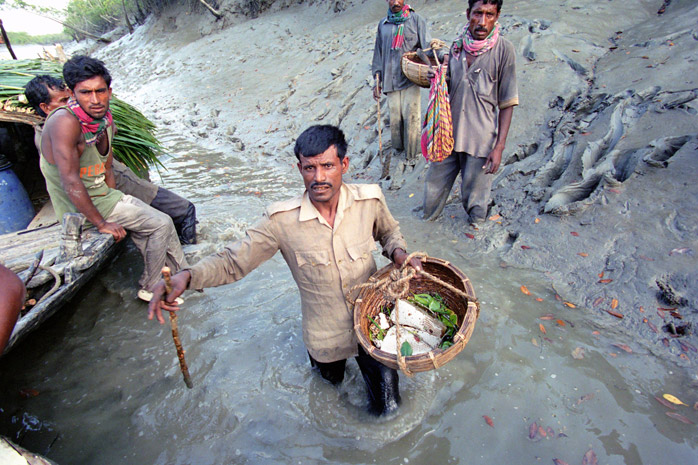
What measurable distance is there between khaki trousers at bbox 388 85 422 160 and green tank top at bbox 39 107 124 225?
3.27 m

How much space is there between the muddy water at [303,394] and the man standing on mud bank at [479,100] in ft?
2.76

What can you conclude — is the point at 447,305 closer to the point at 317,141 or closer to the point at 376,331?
the point at 376,331

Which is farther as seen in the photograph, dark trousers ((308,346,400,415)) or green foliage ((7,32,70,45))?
green foliage ((7,32,70,45))

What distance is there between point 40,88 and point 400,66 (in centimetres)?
355

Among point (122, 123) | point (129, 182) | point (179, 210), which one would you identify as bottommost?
point (179, 210)

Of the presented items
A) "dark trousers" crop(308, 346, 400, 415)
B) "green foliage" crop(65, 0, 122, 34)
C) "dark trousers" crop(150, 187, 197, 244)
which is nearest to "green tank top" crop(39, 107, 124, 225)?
"dark trousers" crop(150, 187, 197, 244)

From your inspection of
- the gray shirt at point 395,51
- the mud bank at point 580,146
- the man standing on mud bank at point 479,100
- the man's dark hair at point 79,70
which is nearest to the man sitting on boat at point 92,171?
the man's dark hair at point 79,70

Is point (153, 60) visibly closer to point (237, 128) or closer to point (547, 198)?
point (237, 128)

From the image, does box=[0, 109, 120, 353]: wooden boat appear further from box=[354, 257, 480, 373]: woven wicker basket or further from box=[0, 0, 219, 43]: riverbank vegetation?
box=[0, 0, 219, 43]: riverbank vegetation

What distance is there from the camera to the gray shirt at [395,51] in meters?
4.54

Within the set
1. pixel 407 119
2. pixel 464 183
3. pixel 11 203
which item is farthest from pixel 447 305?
pixel 11 203

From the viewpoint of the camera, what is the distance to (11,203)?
12.1 feet

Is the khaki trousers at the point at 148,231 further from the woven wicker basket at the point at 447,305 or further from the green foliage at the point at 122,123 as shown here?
the woven wicker basket at the point at 447,305

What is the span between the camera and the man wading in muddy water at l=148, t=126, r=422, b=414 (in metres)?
1.81
